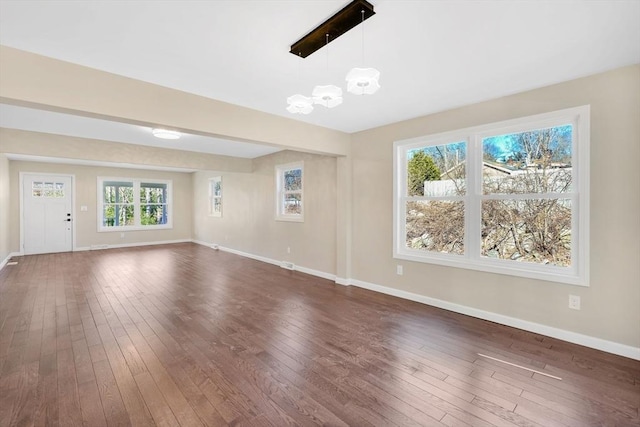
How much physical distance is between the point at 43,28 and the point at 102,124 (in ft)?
7.96

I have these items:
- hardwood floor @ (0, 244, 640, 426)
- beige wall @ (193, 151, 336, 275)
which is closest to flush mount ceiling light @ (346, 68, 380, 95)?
hardwood floor @ (0, 244, 640, 426)

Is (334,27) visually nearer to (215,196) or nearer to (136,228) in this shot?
(215,196)

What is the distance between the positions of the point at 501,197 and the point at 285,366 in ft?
9.49

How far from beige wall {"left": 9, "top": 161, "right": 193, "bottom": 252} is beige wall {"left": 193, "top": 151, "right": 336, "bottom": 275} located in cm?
74

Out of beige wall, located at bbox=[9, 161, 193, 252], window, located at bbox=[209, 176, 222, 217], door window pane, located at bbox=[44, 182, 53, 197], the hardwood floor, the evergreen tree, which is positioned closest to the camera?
the hardwood floor

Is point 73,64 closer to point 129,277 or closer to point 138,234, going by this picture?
point 129,277

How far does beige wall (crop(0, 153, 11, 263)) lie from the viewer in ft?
19.2

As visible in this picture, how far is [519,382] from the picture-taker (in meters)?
2.19

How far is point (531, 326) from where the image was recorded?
9.97 ft

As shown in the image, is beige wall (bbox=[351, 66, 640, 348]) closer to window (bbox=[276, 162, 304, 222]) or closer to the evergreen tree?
the evergreen tree

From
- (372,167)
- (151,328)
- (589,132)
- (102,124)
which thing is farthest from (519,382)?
(102,124)

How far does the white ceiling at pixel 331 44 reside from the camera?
179cm

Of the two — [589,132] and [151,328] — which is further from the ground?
[589,132]

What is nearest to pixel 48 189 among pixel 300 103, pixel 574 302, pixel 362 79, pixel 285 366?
pixel 300 103
